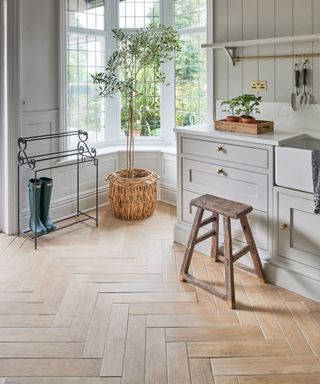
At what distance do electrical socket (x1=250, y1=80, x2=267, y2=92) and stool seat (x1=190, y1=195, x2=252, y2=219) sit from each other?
102 centimetres

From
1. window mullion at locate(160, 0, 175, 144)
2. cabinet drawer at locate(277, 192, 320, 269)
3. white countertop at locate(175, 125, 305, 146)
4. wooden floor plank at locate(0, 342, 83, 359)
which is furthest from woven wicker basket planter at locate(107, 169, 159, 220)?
wooden floor plank at locate(0, 342, 83, 359)

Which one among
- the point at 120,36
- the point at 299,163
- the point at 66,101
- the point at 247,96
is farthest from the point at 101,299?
the point at 120,36

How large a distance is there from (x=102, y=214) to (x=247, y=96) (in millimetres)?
1912

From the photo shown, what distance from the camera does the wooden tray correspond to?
291 centimetres

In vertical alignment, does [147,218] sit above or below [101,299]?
above

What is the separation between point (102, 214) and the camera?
428 centimetres

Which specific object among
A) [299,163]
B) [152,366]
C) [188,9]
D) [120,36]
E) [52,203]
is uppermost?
[188,9]

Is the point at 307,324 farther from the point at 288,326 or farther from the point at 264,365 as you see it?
the point at 264,365

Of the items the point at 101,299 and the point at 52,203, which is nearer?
the point at 101,299

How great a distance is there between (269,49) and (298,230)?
1.44 meters

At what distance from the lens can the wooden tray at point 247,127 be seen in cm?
291

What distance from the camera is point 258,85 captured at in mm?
3361

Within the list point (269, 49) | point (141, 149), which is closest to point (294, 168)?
point (269, 49)

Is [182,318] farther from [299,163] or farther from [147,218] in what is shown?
[147,218]
